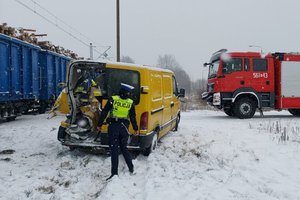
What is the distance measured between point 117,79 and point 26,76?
398 inches

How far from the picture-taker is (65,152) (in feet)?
30.3

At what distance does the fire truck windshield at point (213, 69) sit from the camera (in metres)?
17.9

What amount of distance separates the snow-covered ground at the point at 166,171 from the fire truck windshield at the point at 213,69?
284 inches

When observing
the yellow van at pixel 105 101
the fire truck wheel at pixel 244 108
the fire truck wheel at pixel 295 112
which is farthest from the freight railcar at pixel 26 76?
the fire truck wheel at pixel 295 112

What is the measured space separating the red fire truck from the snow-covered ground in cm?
665

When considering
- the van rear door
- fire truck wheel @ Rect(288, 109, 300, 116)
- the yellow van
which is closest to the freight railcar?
the yellow van

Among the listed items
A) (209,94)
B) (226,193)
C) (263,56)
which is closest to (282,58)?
(263,56)

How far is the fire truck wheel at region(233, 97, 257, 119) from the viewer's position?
17.8 meters

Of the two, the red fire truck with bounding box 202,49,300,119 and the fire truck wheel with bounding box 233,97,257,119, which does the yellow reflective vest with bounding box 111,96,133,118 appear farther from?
the fire truck wheel with bounding box 233,97,257,119

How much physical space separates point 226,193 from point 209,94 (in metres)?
12.7

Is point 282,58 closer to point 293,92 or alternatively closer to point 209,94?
point 293,92

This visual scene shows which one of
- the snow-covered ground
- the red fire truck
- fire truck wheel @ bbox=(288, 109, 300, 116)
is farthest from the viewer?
fire truck wheel @ bbox=(288, 109, 300, 116)

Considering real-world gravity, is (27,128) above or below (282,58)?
below

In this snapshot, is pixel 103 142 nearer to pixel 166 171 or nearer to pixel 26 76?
pixel 166 171
